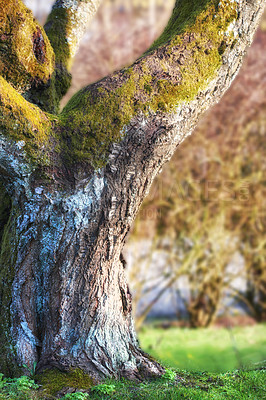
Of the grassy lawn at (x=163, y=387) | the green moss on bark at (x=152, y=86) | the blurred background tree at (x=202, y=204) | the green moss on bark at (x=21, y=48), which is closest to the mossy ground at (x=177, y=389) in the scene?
the grassy lawn at (x=163, y=387)

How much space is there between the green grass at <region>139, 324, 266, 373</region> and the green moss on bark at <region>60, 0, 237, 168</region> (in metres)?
4.11

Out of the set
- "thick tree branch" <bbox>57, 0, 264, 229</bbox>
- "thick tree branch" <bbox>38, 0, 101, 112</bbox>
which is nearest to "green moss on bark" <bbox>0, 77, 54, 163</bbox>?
"thick tree branch" <bbox>57, 0, 264, 229</bbox>

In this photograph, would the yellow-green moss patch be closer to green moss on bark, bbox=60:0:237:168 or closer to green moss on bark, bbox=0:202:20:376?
green moss on bark, bbox=0:202:20:376

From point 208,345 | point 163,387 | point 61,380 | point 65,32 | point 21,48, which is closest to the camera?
point 61,380

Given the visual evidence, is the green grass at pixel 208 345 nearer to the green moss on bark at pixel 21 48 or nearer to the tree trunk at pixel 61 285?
the tree trunk at pixel 61 285

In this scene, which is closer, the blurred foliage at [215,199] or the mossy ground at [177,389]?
the mossy ground at [177,389]

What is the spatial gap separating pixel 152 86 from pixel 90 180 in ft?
2.68

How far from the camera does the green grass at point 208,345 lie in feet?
20.5

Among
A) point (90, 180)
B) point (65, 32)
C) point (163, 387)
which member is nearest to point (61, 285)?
point (90, 180)

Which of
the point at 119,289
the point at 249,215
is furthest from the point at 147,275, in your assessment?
the point at 119,289

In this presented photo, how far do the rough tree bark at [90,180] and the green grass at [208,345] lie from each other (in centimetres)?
339

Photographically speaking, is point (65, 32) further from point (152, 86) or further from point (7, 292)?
point (7, 292)

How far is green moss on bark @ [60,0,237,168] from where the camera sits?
282cm

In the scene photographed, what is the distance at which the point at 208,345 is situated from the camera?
704 centimetres
